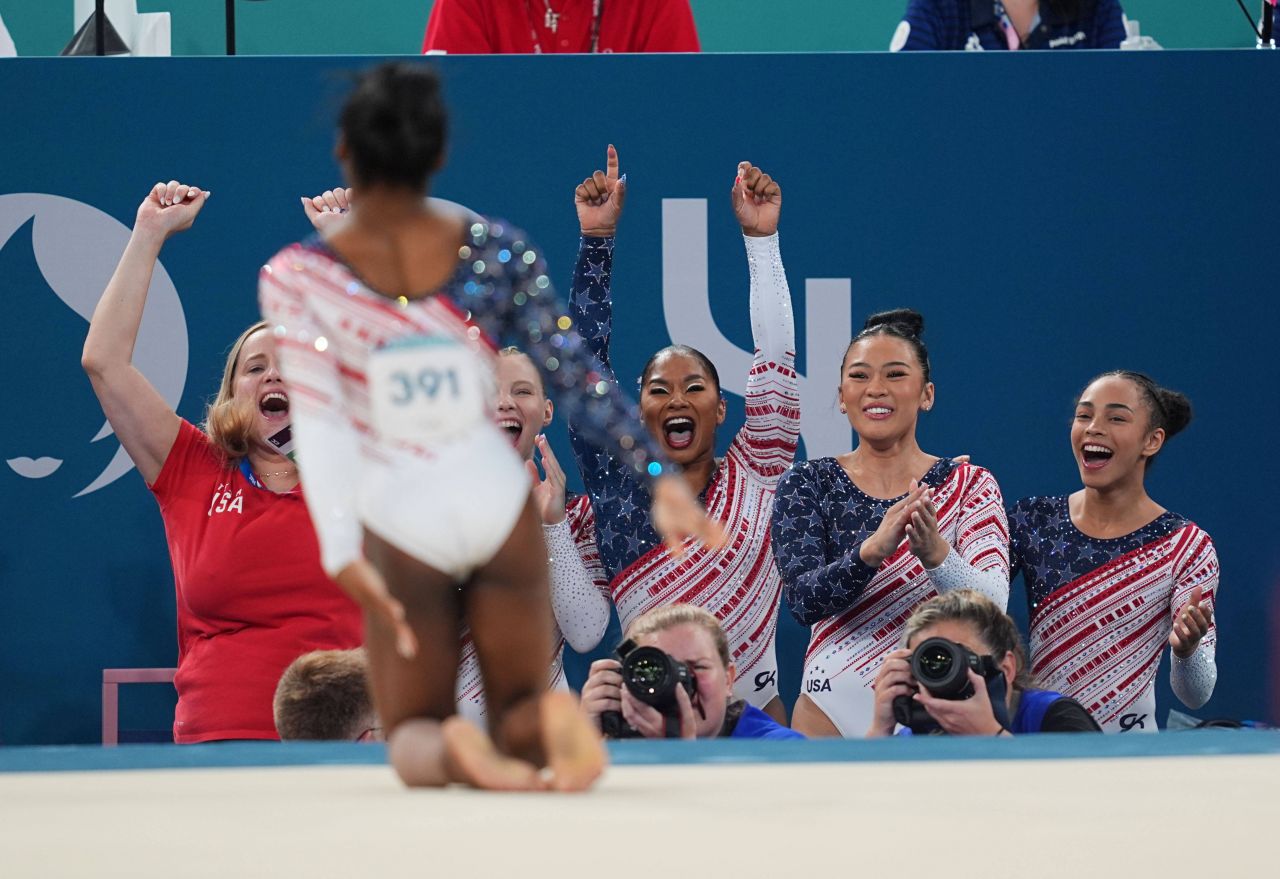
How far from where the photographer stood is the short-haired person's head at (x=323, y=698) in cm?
191

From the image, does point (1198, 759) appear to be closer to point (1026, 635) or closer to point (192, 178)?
point (1026, 635)

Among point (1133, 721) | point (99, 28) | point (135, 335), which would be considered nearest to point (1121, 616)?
point (1133, 721)

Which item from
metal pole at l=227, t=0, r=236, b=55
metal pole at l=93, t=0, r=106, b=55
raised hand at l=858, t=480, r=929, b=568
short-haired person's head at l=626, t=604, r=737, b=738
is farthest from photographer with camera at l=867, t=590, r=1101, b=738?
metal pole at l=93, t=0, r=106, b=55

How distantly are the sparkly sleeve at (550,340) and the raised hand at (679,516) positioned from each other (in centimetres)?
2

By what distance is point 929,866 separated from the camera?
1031mm

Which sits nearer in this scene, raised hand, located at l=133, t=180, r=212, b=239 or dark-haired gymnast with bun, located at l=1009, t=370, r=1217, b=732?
raised hand, located at l=133, t=180, r=212, b=239

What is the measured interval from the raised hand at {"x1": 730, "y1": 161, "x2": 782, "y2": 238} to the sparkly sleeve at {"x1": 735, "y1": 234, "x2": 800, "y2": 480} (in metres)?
0.02

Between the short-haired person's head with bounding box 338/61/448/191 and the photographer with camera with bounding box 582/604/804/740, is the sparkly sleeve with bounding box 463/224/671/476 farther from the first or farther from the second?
the photographer with camera with bounding box 582/604/804/740

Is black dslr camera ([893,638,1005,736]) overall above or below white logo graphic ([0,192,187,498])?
below

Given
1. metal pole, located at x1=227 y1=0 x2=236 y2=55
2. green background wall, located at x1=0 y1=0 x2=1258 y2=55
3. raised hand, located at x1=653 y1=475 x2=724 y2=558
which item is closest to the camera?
raised hand, located at x1=653 y1=475 x2=724 y2=558

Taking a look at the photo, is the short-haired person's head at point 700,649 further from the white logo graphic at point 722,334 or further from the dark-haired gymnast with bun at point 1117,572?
the white logo graphic at point 722,334

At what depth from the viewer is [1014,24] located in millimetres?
3367

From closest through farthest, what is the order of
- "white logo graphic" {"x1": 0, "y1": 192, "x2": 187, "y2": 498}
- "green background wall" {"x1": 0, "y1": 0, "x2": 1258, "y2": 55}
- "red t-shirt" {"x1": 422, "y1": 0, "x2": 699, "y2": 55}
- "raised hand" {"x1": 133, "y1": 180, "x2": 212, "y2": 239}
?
"raised hand" {"x1": 133, "y1": 180, "x2": 212, "y2": 239}
"white logo graphic" {"x1": 0, "y1": 192, "x2": 187, "y2": 498}
"red t-shirt" {"x1": 422, "y1": 0, "x2": 699, "y2": 55}
"green background wall" {"x1": 0, "y1": 0, "x2": 1258, "y2": 55}

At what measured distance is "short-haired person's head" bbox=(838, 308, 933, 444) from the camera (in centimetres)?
261
